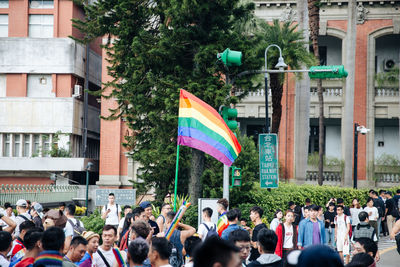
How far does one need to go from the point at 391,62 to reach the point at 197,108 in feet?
108

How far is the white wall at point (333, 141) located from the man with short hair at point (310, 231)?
30896 millimetres

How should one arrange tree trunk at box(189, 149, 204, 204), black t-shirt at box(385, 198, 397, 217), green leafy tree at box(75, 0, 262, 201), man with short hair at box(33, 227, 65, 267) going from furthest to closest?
black t-shirt at box(385, 198, 397, 217) → tree trunk at box(189, 149, 204, 204) → green leafy tree at box(75, 0, 262, 201) → man with short hair at box(33, 227, 65, 267)

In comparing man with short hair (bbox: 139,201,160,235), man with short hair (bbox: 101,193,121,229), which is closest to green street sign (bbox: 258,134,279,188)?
man with short hair (bbox: 101,193,121,229)

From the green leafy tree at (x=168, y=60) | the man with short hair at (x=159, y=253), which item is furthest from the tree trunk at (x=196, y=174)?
the man with short hair at (x=159, y=253)

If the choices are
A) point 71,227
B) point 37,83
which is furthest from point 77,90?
point 71,227

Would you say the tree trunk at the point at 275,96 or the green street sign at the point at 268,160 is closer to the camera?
the green street sign at the point at 268,160

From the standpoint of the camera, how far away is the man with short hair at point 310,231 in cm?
1334

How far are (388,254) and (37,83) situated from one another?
27587mm

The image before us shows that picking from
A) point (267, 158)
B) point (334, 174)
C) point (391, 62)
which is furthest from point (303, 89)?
point (391, 62)

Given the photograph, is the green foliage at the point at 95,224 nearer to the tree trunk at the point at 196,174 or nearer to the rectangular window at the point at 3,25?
Answer: the tree trunk at the point at 196,174

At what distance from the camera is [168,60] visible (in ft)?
63.3

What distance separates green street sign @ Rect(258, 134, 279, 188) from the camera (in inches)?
711

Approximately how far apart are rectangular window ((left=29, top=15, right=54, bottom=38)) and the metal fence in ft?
34.9

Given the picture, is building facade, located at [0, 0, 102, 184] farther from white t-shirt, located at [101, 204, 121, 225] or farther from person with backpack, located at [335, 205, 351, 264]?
person with backpack, located at [335, 205, 351, 264]
